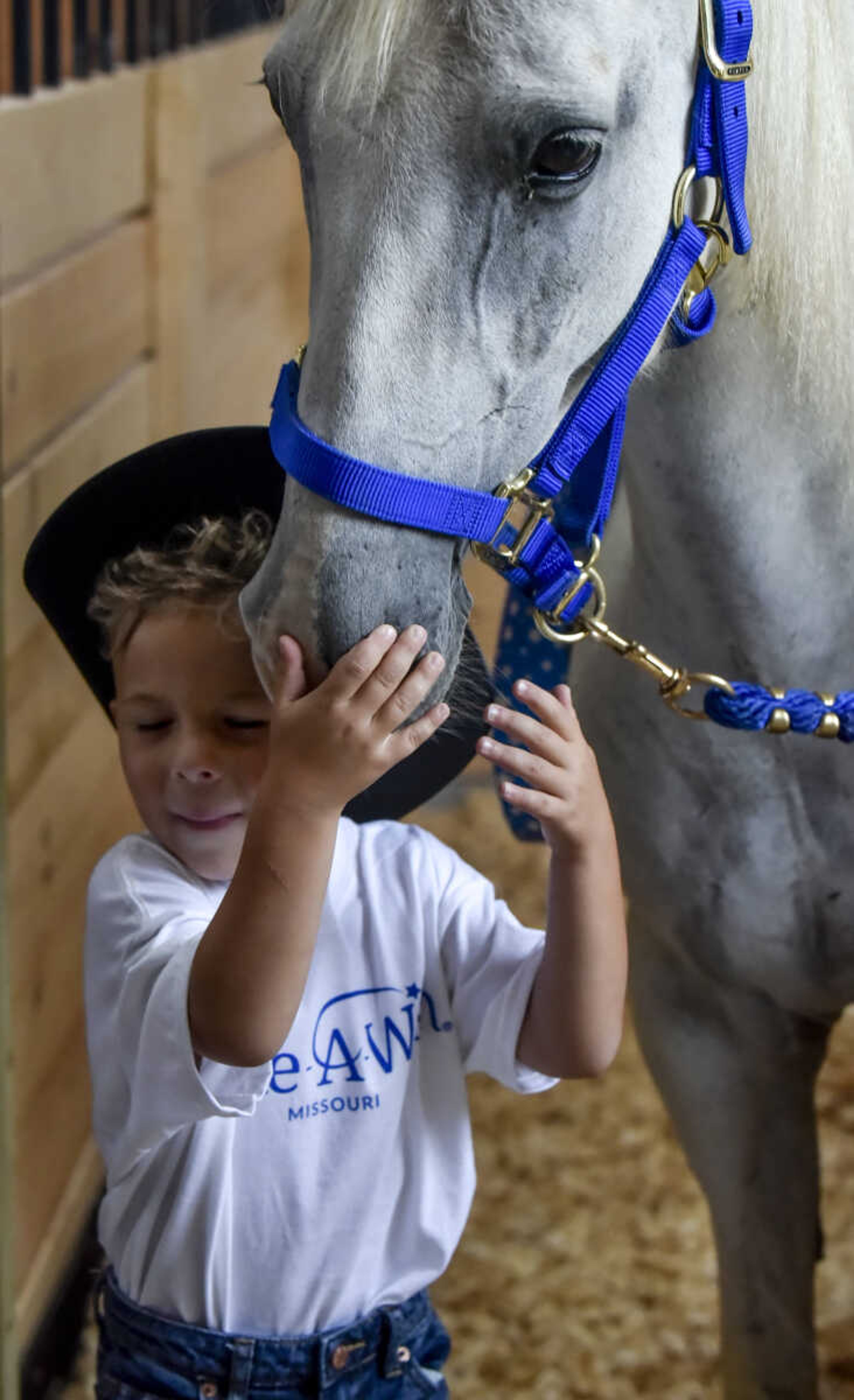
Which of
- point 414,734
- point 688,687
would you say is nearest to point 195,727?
point 414,734

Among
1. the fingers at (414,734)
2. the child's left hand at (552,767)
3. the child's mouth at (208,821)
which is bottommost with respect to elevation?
the child's mouth at (208,821)

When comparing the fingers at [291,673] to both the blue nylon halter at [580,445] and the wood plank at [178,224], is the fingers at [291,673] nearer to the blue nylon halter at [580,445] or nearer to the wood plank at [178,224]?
the blue nylon halter at [580,445]

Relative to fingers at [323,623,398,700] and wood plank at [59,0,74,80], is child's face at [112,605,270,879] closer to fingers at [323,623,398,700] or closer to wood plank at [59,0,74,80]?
fingers at [323,623,398,700]

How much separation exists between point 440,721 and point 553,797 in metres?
0.06

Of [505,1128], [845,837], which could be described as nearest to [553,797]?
[845,837]

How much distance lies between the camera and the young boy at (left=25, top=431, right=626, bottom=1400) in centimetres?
62

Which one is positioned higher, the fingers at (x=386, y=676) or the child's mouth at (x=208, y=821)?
the fingers at (x=386, y=676)

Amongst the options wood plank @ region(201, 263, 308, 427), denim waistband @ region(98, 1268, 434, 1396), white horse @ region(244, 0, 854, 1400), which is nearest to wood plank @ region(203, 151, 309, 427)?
wood plank @ region(201, 263, 308, 427)

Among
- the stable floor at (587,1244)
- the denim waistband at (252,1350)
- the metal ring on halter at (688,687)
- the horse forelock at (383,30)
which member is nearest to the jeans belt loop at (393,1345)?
the denim waistband at (252,1350)

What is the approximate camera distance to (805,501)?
0.75m

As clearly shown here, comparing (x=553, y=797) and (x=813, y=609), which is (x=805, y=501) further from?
(x=553, y=797)

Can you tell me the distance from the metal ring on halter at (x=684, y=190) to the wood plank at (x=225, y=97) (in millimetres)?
739

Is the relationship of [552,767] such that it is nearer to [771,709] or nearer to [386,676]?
[386,676]

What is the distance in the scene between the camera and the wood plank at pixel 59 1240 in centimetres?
113
